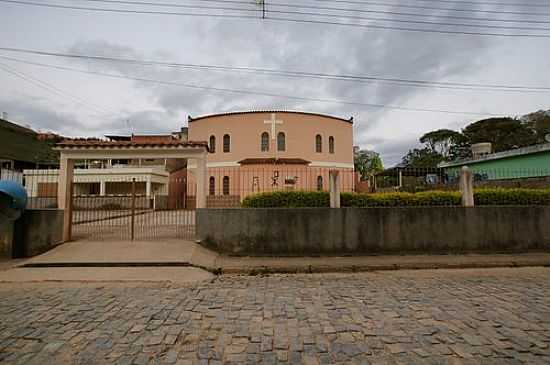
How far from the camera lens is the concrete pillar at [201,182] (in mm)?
7910

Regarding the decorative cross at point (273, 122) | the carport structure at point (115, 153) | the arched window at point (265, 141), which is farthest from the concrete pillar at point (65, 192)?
the decorative cross at point (273, 122)

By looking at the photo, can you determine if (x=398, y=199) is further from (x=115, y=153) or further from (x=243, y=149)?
(x=243, y=149)

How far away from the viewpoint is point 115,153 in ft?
26.3

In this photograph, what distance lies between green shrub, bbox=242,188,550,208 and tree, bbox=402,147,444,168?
35751mm

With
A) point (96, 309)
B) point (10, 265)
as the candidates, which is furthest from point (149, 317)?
point (10, 265)

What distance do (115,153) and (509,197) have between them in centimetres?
1151

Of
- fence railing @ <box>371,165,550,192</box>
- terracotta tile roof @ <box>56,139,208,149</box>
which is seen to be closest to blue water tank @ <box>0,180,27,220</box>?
terracotta tile roof @ <box>56,139,208,149</box>

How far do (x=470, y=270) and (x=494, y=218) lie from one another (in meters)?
2.18

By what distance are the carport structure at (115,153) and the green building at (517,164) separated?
1345 cm

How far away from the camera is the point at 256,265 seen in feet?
21.4

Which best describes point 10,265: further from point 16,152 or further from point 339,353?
point 16,152

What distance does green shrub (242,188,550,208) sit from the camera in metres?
7.91

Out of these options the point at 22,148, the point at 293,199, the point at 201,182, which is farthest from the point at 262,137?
the point at 22,148

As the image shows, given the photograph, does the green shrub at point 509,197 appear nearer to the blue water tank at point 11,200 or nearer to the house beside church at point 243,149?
the blue water tank at point 11,200
